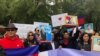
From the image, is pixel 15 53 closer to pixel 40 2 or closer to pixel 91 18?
pixel 40 2

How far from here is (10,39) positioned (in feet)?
28.1

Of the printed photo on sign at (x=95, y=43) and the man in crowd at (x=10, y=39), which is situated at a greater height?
the man in crowd at (x=10, y=39)

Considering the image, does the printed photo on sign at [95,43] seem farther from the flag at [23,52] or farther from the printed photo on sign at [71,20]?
the printed photo on sign at [71,20]

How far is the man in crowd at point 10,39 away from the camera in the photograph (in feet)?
27.6

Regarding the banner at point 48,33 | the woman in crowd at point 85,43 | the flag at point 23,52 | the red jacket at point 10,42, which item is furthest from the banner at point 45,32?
the red jacket at point 10,42

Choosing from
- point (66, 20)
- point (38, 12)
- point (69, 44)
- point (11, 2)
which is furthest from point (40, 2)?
point (69, 44)

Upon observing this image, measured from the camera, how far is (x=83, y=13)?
147ft

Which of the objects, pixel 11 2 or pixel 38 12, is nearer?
pixel 38 12

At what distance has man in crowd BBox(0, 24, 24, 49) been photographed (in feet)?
27.6

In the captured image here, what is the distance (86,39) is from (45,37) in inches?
226

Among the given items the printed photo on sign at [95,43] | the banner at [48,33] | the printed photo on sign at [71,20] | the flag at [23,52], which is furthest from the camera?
the printed photo on sign at [71,20]

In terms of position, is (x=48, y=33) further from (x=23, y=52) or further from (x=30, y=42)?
(x=23, y=52)

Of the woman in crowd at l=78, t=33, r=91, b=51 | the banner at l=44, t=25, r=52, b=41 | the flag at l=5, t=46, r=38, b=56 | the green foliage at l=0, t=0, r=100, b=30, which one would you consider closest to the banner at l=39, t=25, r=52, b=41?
the banner at l=44, t=25, r=52, b=41

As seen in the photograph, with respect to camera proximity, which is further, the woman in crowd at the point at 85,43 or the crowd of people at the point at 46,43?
the woman in crowd at the point at 85,43
